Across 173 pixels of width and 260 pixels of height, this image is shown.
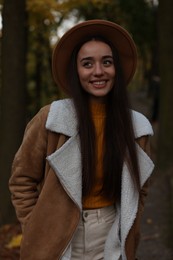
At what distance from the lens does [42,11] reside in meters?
8.42

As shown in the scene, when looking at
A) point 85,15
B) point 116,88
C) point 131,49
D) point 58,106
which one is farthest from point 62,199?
point 85,15

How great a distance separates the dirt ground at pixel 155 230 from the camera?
551 centimetres

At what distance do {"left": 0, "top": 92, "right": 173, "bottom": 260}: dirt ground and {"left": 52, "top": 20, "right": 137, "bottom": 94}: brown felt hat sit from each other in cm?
318

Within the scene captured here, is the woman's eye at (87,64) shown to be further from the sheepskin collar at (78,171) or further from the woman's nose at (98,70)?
the sheepskin collar at (78,171)

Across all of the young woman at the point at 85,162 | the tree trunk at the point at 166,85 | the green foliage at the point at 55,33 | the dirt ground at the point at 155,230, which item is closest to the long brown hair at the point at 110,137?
the young woman at the point at 85,162

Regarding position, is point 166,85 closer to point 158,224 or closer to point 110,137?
point 158,224

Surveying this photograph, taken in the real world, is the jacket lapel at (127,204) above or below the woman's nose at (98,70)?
below

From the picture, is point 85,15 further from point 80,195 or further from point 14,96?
point 80,195

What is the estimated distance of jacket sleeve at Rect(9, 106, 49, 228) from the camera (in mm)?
2480

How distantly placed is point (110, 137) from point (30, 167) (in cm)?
45

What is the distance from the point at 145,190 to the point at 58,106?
697 millimetres

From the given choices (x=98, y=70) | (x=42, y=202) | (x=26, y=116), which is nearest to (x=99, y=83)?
(x=98, y=70)

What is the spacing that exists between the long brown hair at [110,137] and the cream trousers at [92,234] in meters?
0.11

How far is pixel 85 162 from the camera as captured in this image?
245cm
